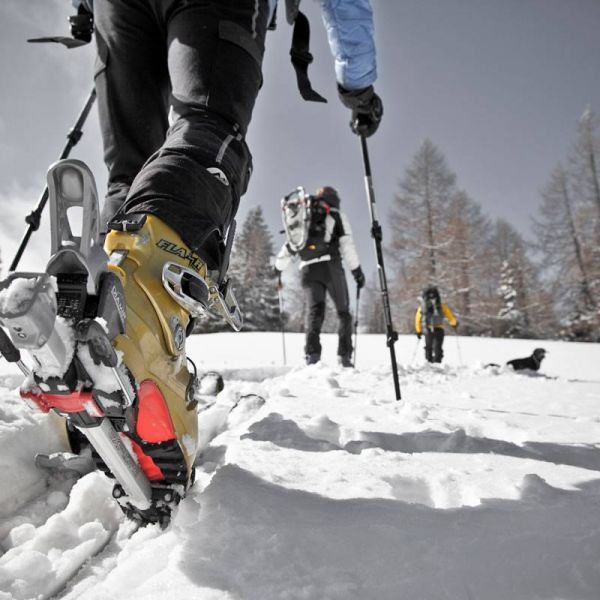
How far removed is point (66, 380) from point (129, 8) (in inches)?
49.7

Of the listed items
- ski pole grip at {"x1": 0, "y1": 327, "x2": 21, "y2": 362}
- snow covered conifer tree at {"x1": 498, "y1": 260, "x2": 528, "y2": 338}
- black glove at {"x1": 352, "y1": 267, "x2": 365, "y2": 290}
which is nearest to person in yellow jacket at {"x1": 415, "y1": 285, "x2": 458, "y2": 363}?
black glove at {"x1": 352, "y1": 267, "x2": 365, "y2": 290}

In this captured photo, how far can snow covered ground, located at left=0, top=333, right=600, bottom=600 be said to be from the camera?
0.55 m

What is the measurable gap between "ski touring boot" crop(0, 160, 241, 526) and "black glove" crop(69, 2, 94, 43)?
1.64 m

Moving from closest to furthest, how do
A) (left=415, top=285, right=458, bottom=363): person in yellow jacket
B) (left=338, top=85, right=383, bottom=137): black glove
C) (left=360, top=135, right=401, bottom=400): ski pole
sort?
(left=338, top=85, right=383, bottom=137): black glove → (left=360, top=135, right=401, bottom=400): ski pole → (left=415, top=285, right=458, bottom=363): person in yellow jacket

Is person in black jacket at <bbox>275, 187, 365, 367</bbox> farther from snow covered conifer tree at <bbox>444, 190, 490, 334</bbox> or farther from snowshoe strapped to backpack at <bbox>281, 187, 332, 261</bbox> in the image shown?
snow covered conifer tree at <bbox>444, 190, 490, 334</bbox>

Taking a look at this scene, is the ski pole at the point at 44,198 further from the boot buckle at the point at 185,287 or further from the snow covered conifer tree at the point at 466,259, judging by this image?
the snow covered conifer tree at the point at 466,259

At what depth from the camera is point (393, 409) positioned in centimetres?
177

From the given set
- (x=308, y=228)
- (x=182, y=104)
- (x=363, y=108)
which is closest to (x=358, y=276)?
(x=308, y=228)

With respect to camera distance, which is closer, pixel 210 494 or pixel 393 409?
pixel 210 494

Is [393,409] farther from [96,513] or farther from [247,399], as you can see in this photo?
[96,513]

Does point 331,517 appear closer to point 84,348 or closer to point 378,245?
point 84,348

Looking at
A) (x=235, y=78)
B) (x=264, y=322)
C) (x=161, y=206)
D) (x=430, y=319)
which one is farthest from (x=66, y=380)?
(x=264, y=322)

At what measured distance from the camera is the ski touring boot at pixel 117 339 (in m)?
0.52

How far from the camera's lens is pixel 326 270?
206 inches
